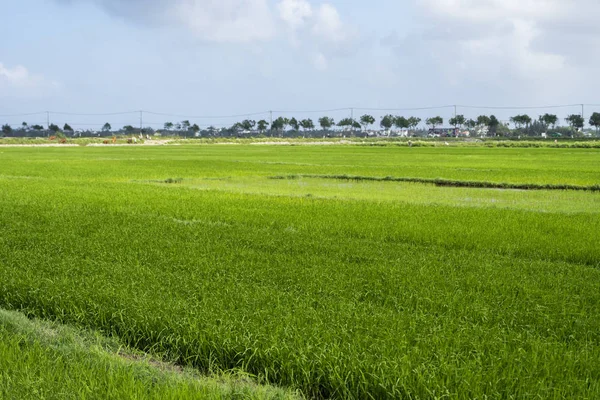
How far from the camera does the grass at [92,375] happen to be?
354cm

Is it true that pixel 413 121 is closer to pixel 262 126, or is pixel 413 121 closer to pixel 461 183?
pixel 262 126

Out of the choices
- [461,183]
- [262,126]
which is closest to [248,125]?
[262,126]

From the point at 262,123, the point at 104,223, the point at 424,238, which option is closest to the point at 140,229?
the point at 104,223

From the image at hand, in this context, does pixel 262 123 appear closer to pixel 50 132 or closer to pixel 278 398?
pixel 50 132

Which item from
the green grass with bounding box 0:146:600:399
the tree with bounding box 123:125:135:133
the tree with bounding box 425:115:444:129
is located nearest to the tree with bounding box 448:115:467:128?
the tree with bounding box 425:115:444:129

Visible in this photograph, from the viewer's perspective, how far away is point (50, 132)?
106m

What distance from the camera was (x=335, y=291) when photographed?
223 inches

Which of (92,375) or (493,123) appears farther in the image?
(493,123)

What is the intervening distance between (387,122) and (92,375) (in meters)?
137

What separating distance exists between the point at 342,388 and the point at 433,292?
2.14m

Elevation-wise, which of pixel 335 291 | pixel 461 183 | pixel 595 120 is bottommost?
pixel 461 183

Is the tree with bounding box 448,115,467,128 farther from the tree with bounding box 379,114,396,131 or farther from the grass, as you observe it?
the grass

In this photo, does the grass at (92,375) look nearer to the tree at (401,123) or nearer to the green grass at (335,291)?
the green grass at (335,291)

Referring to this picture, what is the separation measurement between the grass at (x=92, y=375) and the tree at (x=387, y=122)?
5349 inches
